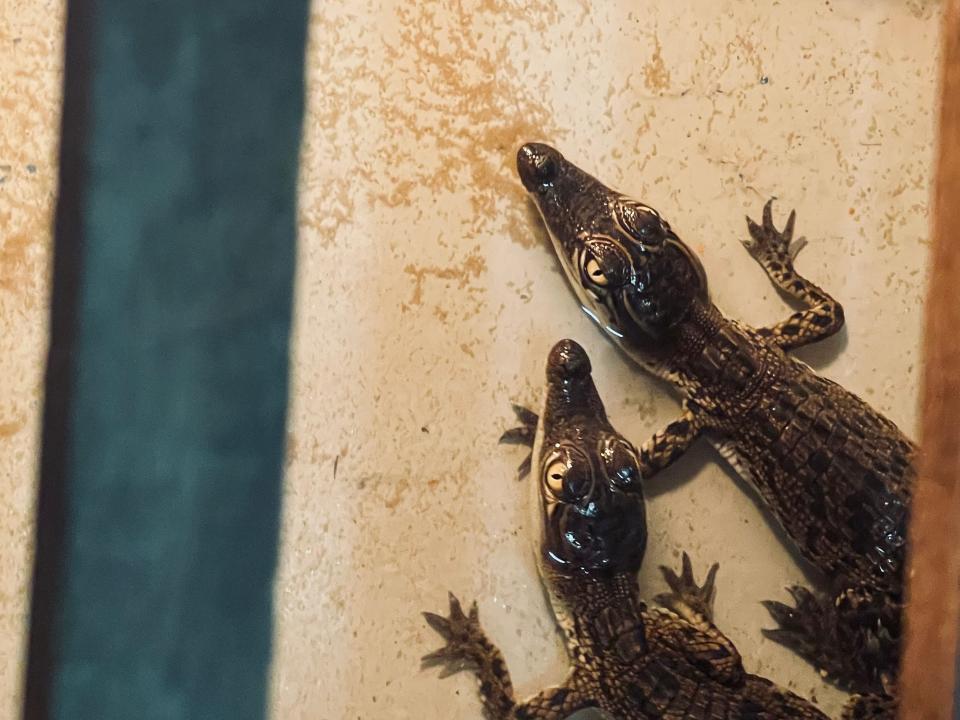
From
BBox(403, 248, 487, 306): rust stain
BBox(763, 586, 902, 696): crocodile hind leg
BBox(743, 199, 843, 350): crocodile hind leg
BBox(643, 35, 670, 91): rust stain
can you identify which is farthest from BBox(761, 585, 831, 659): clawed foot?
BBox(643, 35, 670, 91): rust stain

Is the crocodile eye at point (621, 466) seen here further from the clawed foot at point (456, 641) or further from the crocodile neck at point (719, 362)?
the clawed foot at point (456, 641)

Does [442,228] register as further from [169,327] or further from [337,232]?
[169,327]

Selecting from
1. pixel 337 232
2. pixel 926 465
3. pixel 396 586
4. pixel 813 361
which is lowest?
pixel 396 586

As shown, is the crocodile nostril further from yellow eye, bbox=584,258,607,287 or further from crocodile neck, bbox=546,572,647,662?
crocodile neck, bbox=546,572,647,662

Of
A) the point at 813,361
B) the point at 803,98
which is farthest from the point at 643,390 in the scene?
the point at 803,98

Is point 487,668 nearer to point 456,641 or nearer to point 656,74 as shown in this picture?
point 456,641

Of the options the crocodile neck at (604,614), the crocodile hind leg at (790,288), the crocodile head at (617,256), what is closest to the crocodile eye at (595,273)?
the crocodile head at (617,256)
